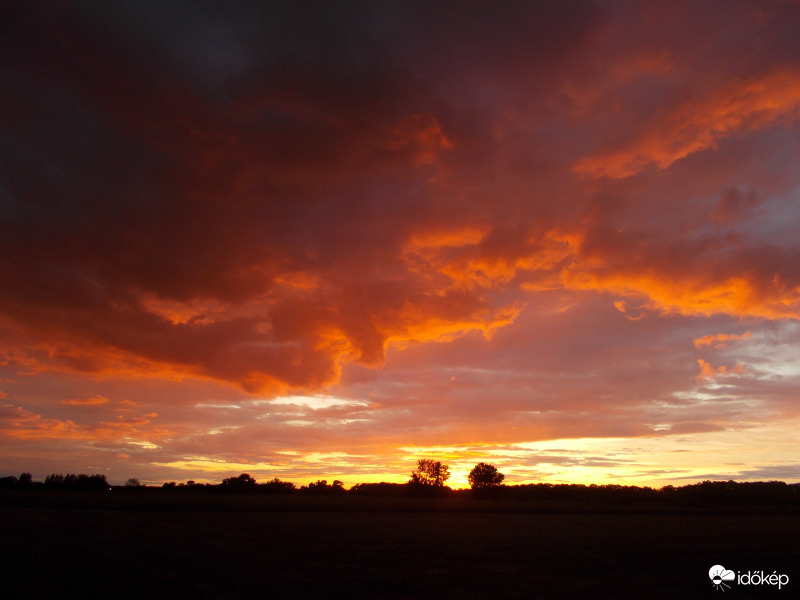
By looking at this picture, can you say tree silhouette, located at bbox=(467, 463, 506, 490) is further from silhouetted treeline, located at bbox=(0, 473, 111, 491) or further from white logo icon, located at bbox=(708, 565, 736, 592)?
white logo icon, located at bbox=(708, 565, 736, 592)

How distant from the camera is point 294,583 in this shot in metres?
18.2

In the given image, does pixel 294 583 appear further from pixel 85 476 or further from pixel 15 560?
pixel 85 476

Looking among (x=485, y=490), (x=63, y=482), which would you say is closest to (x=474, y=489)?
(x=485, y=490)

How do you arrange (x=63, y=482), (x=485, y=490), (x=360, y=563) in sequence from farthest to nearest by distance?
(x=485, y=490) < (x=63, y=482) < (x=360, y=563)

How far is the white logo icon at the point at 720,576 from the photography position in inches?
766

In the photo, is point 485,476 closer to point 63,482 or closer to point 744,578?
point 63,482

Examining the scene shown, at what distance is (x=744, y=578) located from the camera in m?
20.9

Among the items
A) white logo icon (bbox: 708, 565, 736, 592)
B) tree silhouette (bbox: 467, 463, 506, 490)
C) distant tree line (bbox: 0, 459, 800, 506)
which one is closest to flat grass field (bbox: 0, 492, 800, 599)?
white logo icon (bbox: 708, 565, 736, 592)

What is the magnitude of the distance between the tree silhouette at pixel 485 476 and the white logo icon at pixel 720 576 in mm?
174859

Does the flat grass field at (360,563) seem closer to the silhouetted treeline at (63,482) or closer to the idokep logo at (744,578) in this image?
the idokep logo at (744,578)

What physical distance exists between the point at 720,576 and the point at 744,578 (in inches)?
37.1

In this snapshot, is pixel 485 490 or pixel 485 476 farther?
pixel 485 476

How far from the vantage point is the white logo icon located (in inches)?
766

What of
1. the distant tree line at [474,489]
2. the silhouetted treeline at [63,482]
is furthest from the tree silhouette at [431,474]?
the silhouetted treeline at [63,482]
